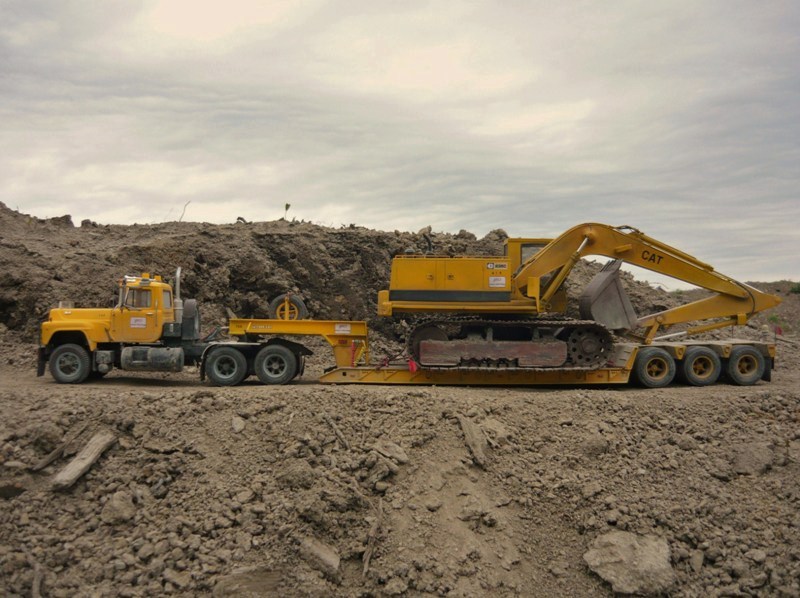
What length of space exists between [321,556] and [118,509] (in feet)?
9.37

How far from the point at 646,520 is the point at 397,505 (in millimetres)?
3273

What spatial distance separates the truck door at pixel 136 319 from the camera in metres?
13.5

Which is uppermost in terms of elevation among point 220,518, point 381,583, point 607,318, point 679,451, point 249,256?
point 249,256

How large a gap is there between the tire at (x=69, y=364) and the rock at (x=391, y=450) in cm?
715

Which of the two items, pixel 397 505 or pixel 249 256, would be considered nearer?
pixel 397 505

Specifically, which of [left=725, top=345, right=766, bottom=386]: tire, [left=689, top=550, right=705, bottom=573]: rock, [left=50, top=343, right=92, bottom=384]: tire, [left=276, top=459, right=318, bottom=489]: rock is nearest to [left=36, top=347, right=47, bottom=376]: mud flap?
[left=50, top=343, right=92, bottom=384]: tire

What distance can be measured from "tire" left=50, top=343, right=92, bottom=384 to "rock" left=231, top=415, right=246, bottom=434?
4.97m

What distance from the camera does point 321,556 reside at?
797 centimetres

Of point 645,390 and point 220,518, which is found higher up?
point 645,390

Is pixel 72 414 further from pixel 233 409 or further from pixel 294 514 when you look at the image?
pixel 294 514

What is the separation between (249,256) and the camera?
62.2 ft

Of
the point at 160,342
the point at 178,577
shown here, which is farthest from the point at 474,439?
the point at 160,342

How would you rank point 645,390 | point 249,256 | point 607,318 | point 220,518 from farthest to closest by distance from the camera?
1. point 249,256
2. point 607,318
3. point 645,390
4. point 220,518

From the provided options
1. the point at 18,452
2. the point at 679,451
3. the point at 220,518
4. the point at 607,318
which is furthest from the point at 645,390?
the point at 18,452
